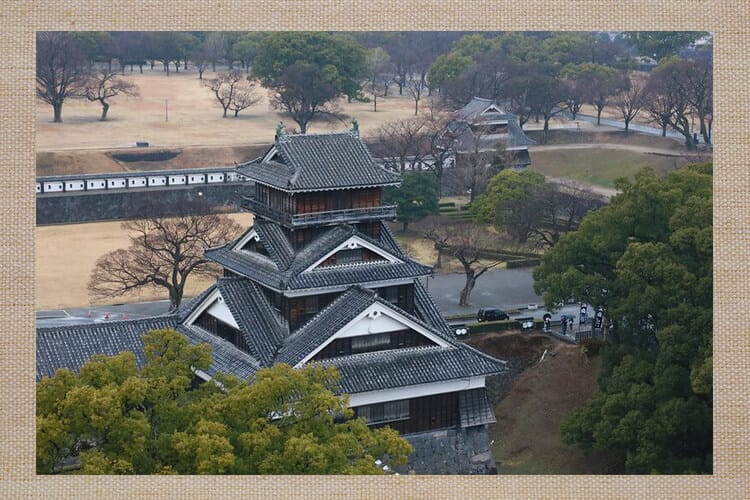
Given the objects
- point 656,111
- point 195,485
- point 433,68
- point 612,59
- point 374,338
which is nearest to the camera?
point 195,485

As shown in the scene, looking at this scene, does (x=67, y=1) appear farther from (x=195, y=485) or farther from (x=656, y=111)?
(x=656, y=111)

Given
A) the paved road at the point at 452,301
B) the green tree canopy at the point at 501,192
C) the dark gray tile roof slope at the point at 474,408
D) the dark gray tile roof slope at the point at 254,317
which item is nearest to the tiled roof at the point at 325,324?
the dark gray tile roof slope at the point at 254,317

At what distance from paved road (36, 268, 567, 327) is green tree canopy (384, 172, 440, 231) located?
4360mm

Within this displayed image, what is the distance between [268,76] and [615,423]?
28.2 m

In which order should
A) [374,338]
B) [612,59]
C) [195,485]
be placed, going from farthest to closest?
[612,59]
[374,338]
[195,485]

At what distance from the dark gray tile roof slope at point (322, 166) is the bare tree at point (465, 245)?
26.8 feet

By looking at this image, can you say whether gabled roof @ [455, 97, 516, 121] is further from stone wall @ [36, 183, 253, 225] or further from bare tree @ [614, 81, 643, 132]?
stone wall @ [36, 183, 253, 225]

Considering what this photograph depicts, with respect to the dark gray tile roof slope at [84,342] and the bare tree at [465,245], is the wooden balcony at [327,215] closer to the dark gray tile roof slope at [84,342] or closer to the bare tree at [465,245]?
the dark gray tile roof slope at [84,342]

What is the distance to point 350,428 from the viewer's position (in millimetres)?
22250

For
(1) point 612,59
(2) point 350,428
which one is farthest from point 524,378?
(1) point 612,59

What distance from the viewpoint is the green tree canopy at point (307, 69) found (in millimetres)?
49344

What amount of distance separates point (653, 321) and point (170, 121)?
2519 cm

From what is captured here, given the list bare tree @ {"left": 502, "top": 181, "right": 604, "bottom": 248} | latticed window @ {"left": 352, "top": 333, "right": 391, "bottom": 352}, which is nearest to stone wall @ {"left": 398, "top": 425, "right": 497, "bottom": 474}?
latticed window @ {"left": 352, "top": 333, "right": 391, "bottom": 352}

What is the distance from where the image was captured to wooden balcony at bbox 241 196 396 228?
25422mm
